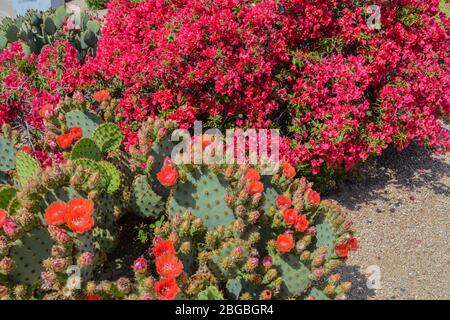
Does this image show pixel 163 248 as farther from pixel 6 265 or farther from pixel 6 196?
pixel 6 196

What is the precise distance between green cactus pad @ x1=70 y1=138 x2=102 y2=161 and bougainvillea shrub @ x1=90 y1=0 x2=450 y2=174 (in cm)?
107

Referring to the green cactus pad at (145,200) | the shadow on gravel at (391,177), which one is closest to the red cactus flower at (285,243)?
the green cactus pad at (145,200)

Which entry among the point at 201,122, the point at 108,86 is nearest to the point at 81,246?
the point at 201,122

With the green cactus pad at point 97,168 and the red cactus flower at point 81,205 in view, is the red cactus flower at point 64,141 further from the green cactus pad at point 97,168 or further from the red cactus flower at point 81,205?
the red cactus flower at point 81,205

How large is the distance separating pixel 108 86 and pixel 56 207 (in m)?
2.41

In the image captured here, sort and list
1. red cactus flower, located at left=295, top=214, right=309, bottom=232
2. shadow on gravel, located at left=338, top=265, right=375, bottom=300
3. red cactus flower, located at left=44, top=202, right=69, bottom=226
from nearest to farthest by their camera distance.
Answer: red cactus flower, located at left=44, top=202, right=69, bottom=226, red cactus flower, located at left=295, top=214, right=309, bottom=232, shadow on gravel, located at left=338, top=265, right=375, bottom=300

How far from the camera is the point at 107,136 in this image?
3104 millimetres

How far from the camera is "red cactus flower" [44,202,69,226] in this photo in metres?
2.31

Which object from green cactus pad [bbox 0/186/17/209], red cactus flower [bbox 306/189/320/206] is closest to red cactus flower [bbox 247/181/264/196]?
red cactus flower [bbox 306/189/320/206]

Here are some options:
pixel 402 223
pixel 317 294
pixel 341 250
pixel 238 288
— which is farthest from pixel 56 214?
pixel 402 223

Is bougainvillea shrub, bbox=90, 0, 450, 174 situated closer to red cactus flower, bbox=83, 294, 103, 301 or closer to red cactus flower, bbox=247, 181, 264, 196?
red cactus flower, bbox=247, 181, 264, 196

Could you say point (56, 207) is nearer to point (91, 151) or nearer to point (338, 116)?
point (91, 151)

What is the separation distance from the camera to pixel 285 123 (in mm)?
4520

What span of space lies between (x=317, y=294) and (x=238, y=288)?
0.49m
